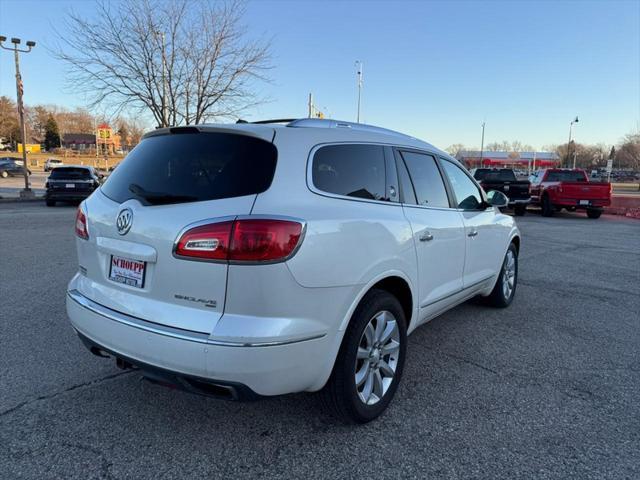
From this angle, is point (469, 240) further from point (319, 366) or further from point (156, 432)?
point (156, 432)

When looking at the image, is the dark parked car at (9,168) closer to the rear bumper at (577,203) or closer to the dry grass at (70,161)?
the dry grass at (70,161)

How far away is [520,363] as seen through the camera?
384cm

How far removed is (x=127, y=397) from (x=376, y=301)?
1822 mm

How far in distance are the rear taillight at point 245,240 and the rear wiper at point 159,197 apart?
229 mm

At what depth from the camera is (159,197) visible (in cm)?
249

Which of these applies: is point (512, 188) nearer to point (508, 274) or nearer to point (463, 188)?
point (508, 274)

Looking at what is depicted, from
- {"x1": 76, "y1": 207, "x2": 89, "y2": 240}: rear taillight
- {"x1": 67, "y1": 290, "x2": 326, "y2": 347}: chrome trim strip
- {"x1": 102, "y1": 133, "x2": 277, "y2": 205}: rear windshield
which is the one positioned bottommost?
{"x1": 67, "y1": 290, "x2": 326, "y2": 347}: chrome trim strip

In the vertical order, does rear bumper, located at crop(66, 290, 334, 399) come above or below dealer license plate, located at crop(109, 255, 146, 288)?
below

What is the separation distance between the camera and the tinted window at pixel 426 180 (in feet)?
11.4

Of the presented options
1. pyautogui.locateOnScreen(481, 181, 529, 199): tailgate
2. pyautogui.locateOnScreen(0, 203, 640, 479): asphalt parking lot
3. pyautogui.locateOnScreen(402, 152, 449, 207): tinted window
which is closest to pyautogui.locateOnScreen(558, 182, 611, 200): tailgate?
pyautogui.locateOnScreen(481, 181, 529, 199): tailgate

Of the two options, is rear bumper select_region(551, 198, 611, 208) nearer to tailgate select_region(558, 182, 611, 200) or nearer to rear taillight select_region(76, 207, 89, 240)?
tailgate select_region(558, 182, 611, 200)

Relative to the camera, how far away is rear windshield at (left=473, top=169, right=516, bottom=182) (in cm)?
1862

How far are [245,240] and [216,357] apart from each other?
57 cm

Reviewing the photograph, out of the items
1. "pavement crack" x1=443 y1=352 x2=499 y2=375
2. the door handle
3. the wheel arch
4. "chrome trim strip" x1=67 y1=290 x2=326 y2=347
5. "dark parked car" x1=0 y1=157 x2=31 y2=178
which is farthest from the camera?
"dark parked car" x1=0 y1=157 x2=31 y2=178
